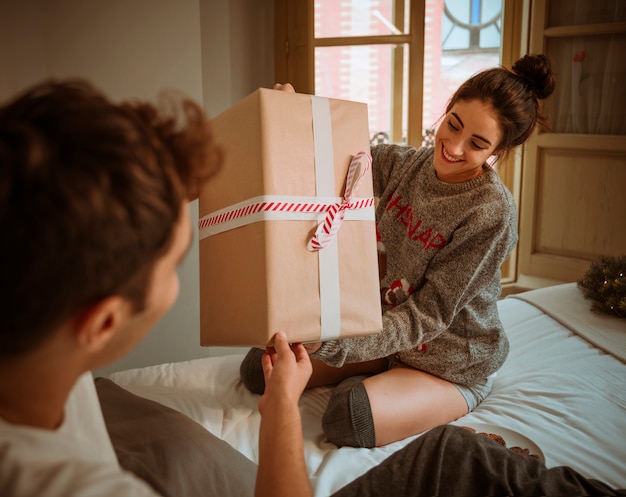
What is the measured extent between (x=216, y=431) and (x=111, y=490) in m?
0.87

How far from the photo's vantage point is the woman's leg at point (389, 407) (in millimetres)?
1325

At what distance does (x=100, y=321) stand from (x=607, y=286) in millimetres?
1734

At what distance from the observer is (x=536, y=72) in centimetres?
147

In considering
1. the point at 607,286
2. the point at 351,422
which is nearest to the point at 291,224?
the point at 351,422

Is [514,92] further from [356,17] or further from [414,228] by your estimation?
[356,17]

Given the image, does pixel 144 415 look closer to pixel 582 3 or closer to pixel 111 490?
pixel 111 490

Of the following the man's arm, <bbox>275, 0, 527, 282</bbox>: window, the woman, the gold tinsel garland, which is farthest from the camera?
<bbox>275, 0, 527, 282</bbox>: window

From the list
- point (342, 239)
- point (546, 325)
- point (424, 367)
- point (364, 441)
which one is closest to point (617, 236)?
point (546, 325)

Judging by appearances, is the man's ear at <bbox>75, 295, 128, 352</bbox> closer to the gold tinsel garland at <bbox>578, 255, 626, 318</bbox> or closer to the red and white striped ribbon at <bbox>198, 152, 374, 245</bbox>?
the red and white striped ribbon at <bbox>198, 152, 374, 245</bbox>

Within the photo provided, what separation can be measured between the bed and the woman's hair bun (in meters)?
0.73

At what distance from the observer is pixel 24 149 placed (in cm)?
48

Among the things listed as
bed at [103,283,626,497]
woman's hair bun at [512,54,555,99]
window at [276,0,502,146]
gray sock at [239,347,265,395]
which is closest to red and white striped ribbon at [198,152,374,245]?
bed at [103,283,626,497]

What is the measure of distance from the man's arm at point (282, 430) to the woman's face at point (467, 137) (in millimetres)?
676

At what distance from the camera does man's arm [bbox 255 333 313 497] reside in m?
0.81
